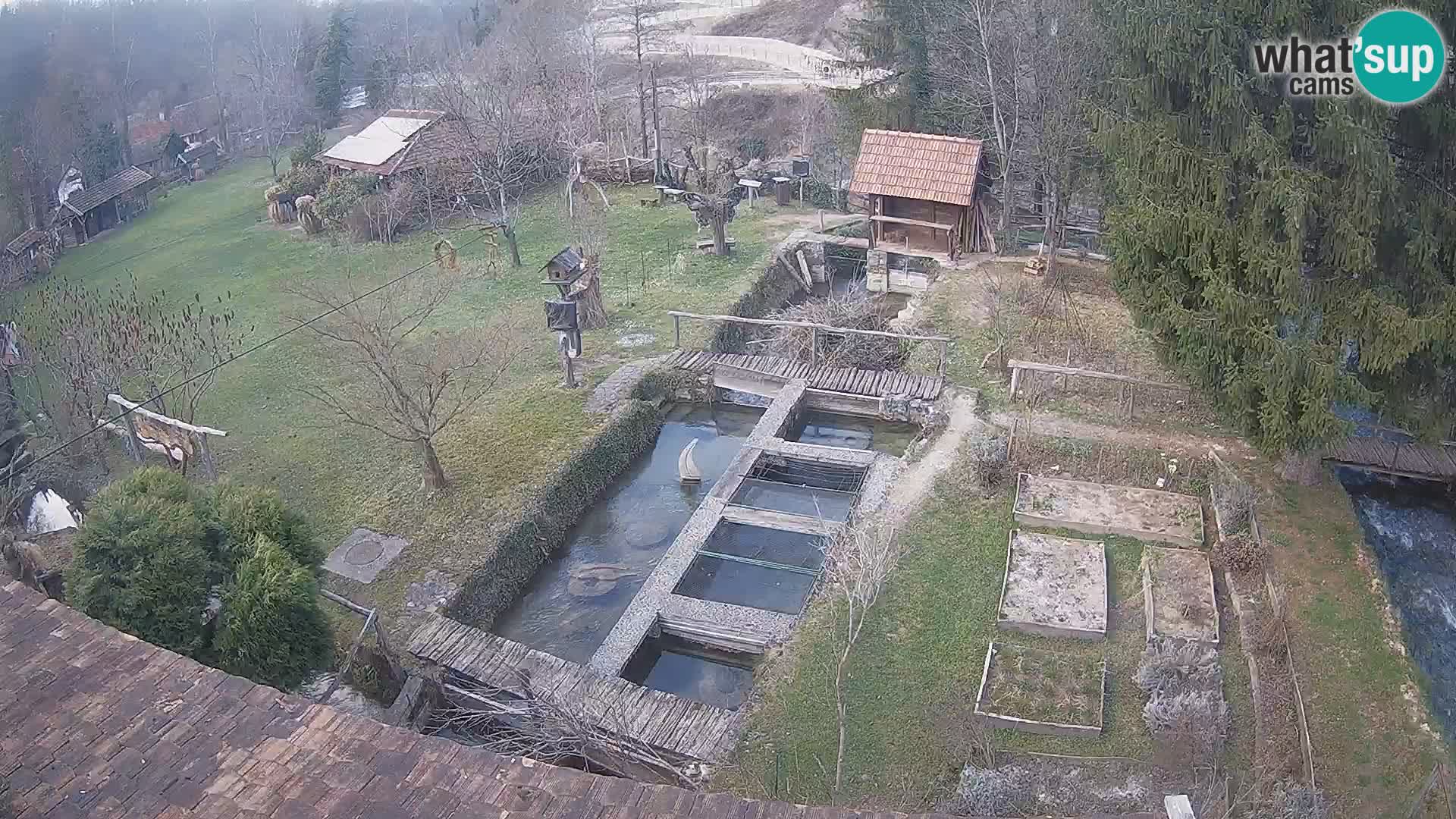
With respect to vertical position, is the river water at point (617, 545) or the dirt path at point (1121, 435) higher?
the dirt path at point (1121, 435)

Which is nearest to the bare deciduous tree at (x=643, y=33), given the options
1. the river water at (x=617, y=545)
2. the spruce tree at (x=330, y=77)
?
the spruce tree at (x=330, y=77)

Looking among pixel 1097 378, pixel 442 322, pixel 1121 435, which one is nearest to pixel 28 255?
pixel 442 322

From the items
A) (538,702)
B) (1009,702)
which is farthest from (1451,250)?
(538,702)

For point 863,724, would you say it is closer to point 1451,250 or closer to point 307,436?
point 1451,250

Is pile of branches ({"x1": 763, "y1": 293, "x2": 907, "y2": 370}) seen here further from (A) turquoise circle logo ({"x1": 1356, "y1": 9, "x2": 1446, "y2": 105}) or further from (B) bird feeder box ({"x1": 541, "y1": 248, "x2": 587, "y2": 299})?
(A) turquoise circle logo ({"x1": 1356, "y1": 9, "x2": 1446, "y2": 105})

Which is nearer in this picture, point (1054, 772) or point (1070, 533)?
point (1054, 772)

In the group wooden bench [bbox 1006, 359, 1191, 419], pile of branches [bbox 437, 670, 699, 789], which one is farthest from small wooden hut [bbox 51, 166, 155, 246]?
wooden bench [bbox 1006, 359, 1191, 419]

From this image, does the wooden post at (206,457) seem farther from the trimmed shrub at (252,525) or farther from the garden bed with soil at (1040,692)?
the garden bed with soil at (1040,692)
